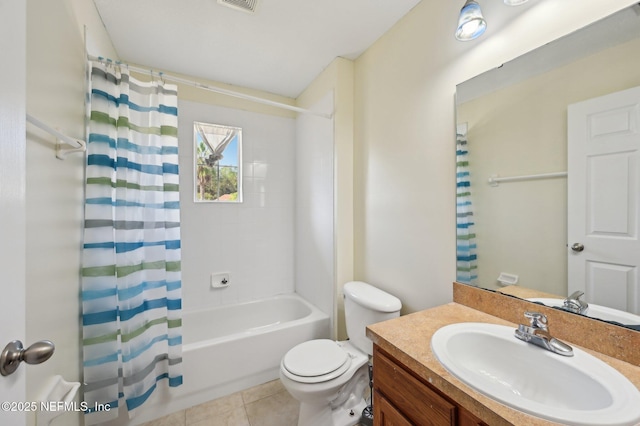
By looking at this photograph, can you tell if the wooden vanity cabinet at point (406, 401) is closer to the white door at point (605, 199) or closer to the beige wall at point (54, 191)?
the white door at point (605, 199)

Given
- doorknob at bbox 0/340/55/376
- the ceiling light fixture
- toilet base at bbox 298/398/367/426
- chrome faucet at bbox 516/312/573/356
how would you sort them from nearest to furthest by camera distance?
doorknob at bbox 0/340/55/376
chrome faucet at bbox 516/312/573/356
the ceiling light fixture
toilet base at bbox 298/398/367/426

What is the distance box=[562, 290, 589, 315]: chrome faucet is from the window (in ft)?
7.79

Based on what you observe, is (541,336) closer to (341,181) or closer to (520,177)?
(520,177)

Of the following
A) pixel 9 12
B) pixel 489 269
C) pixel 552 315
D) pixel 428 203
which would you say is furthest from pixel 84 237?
pixel 552 315

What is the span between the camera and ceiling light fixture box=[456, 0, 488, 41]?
3.44 ft

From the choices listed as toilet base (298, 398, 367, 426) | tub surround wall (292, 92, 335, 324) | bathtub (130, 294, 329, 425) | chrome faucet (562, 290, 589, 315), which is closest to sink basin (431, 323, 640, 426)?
chrome faucet (562, 290, 589, 315)

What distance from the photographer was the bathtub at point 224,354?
1.67 m

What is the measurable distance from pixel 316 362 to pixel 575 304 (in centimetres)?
120

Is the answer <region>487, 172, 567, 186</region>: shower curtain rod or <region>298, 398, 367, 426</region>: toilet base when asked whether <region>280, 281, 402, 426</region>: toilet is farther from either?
<region>487, 172, 567, 186</region>: shower curtain rod

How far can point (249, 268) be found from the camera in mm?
2557

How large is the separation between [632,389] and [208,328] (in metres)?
2.55

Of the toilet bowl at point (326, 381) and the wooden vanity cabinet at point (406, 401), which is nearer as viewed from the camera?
the wooden vanity cabinet at point (406, 401)

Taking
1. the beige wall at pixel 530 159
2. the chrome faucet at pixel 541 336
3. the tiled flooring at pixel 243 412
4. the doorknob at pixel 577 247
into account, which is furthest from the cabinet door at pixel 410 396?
the tiled flooring at pixel 243 412

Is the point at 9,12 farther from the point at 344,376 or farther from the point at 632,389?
the point at 344,376
